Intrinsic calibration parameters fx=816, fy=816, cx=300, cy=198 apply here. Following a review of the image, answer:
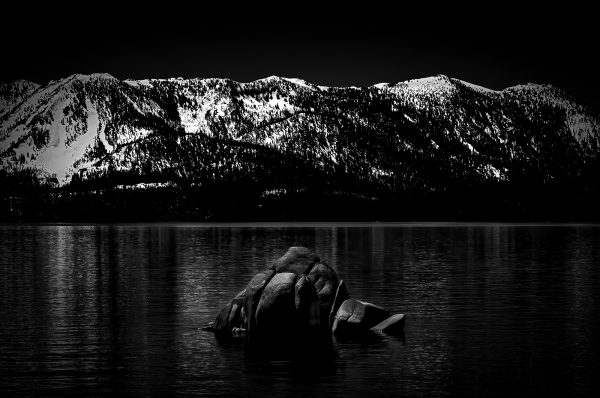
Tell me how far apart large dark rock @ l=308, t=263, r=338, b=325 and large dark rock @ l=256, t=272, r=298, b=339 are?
3476mm

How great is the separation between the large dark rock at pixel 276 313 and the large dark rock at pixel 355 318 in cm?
341

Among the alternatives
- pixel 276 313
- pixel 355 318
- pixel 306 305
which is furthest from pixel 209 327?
pixel 355 318

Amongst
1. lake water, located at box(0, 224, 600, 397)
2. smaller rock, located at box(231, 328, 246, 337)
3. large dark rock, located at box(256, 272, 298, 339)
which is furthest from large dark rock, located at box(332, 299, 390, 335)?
smaller rock, located at box(231, 328, 246, 337)

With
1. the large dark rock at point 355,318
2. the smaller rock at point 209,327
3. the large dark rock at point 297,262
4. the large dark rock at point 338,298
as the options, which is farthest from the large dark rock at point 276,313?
the smaller rock at point 209,327

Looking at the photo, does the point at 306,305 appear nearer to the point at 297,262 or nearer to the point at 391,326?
the point at 297,262

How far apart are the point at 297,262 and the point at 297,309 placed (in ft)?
19.7

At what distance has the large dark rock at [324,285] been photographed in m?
49.3

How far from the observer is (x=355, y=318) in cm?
4766

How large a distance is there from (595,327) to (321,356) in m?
20.1

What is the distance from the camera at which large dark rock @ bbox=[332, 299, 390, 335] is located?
47156 mm

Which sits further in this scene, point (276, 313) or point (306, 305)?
point (306, 305)

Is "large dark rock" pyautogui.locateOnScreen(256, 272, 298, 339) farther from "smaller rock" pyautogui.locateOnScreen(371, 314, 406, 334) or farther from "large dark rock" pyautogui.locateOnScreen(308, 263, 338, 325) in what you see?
"smaller rock" pyautogui.locateOnScreen(371, 314, 406, 334)

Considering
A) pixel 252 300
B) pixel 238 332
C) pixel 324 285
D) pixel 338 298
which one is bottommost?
pixel 238 332

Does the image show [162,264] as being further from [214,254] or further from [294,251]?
[294,251]
